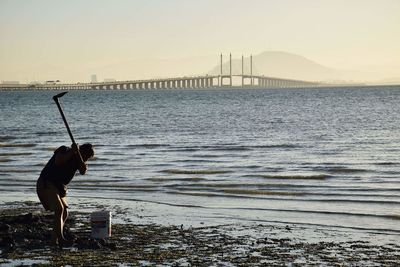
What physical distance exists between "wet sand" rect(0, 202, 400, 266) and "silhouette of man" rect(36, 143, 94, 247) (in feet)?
1.06

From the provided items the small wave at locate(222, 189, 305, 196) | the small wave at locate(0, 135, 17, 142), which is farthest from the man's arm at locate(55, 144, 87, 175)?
the small wave at locate(0, 135, 17, 142)

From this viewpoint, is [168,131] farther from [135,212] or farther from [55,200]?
[55,200]

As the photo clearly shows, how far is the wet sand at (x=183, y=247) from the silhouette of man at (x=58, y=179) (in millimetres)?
323

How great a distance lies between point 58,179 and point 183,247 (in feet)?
6.09

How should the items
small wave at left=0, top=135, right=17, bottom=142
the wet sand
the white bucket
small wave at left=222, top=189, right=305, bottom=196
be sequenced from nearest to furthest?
the wet sand, the white bucket, small wave at left=222, top=189, right=305, bottom=196, small wave at left=0, top=135, right=17, bottom=142

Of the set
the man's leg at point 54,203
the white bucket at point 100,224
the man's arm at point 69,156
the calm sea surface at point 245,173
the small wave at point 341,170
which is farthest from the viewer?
the small wave at point 341,170

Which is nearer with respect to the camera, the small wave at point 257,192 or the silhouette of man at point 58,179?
the silhouette of man at point 58,179

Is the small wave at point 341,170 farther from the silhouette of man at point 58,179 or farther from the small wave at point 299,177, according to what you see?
the silhouette of man at point 58,179

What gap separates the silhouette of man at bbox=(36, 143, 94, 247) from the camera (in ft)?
32.4

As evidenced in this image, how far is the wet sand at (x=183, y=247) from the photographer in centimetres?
929

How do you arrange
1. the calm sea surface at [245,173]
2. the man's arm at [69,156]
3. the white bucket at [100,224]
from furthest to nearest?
the calm sea surface at [245,173] → the white bucket at [100,224] → the man's arm at [69,156]

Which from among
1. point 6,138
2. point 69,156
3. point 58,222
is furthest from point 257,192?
point 6,138

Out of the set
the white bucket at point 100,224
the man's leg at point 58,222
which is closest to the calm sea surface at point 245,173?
the white bucket at point 100,224

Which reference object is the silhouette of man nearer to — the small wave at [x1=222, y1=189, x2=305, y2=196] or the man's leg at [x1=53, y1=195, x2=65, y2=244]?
the man's leg at [x1=53, y1=195, x2=65, y2=244]
